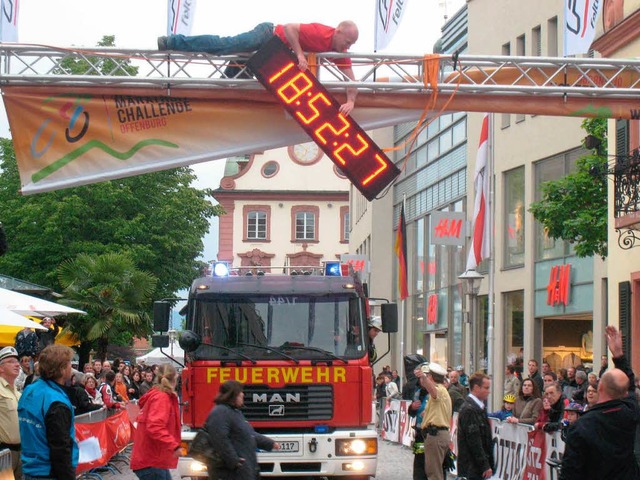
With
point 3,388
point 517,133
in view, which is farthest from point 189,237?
point 3,388

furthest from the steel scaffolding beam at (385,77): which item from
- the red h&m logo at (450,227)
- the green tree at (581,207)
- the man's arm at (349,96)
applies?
the red h&m logo at (450,227)

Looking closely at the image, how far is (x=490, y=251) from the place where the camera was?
1025 inches

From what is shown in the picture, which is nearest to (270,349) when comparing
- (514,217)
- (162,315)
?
(162,315)

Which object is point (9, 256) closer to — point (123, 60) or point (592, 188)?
point (592, 188)

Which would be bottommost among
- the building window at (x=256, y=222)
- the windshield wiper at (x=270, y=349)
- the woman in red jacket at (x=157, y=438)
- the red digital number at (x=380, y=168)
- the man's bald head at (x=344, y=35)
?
the woman in red jacket at (x=157, y=438)

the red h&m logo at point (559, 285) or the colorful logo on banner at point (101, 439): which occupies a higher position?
the red h&m logo at point (559, 285)

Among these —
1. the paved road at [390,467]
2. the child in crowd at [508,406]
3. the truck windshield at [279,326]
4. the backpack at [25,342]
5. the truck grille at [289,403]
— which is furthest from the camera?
the paved road at [390,467]

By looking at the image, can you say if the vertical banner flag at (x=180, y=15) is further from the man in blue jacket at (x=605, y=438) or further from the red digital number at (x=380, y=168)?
the man in blue jacket at (x=605, y=438)

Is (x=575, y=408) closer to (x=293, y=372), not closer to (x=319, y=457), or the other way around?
(x=319, y=457)

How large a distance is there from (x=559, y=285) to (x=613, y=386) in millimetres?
23871

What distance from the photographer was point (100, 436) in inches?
779

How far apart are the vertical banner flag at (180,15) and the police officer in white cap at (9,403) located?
628 cm

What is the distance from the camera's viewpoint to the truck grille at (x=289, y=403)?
1585 centimetres

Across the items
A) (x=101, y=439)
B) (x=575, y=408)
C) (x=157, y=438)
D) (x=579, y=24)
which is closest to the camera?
(x=157, y=438)
